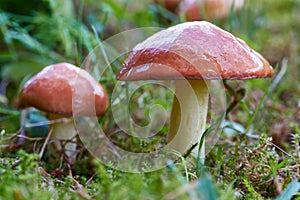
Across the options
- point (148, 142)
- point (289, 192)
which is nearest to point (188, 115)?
point (148, 142)

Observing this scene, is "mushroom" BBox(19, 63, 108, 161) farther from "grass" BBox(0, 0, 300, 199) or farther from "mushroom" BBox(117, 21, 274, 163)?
"mushroom" BBox(117, 21, 274, 163)

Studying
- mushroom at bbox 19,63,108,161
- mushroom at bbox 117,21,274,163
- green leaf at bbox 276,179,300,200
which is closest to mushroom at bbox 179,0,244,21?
mushroom at bbox 19,63,108,161

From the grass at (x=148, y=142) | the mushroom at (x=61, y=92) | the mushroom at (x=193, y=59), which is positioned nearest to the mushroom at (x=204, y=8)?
the grass at (x=148, y=142)

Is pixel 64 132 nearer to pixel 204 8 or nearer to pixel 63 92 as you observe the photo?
pixel 63 92

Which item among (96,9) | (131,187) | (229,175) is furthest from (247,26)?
(131,187)

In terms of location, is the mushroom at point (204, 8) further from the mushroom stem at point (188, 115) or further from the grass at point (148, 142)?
the mushroom stem at point (188, 115)

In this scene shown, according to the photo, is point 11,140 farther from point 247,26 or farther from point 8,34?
point 247,26

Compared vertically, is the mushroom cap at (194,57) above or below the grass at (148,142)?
above
